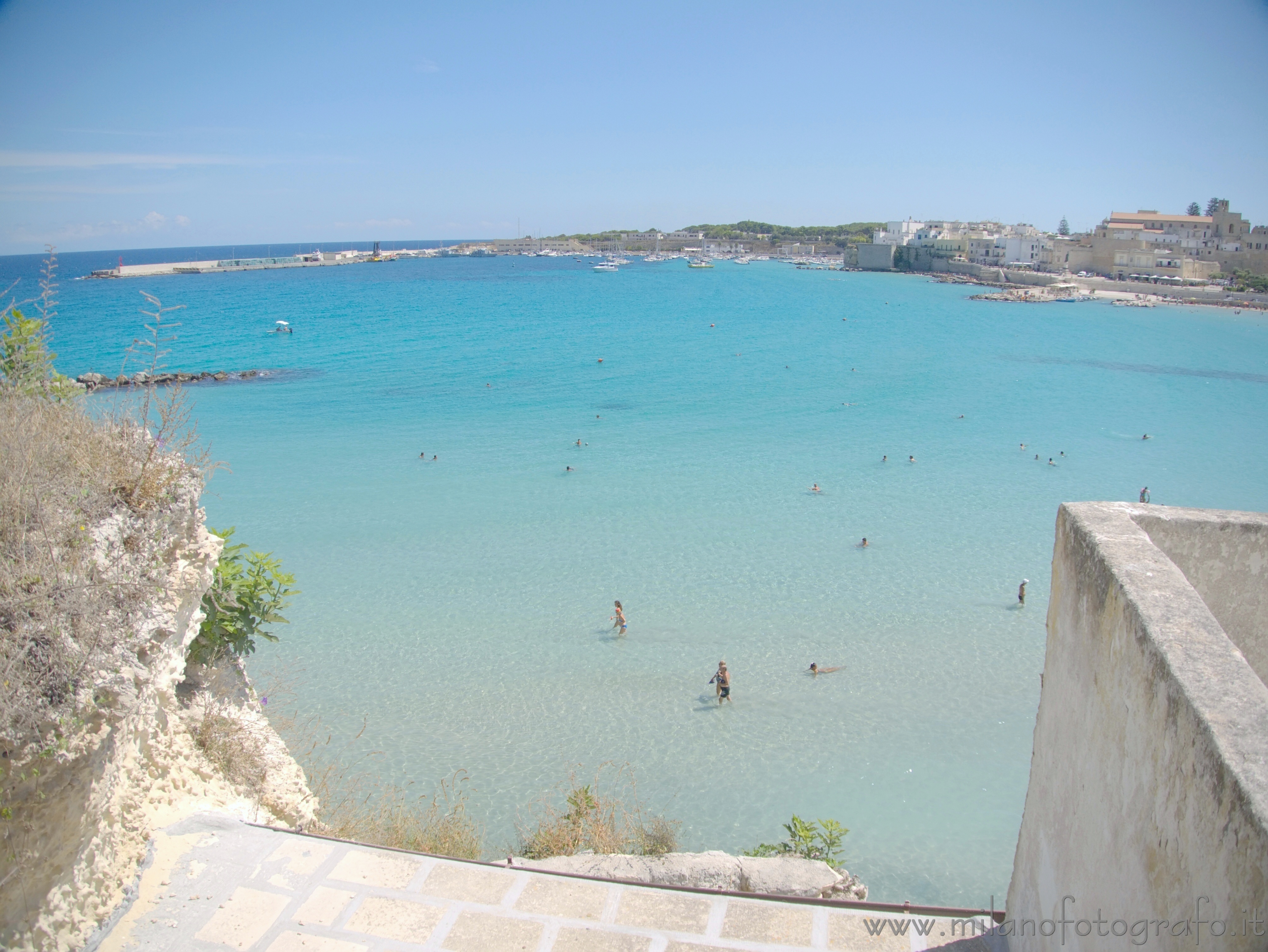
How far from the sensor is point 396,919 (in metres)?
5.00

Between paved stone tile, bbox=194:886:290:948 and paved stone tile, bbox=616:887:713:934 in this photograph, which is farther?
paved stone tile, bbox=616:887:713:934

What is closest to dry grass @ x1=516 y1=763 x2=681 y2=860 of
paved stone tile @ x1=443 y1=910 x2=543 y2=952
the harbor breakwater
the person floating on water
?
paved stone tile @ x1=443 y1=910 x2=543 y2=952

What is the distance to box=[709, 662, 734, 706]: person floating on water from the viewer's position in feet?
40.5

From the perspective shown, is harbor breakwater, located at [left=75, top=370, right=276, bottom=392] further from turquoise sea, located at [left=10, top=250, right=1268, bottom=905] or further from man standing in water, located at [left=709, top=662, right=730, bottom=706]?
man standing in water, located at [left=709, top=662, right=730, bottom=706]

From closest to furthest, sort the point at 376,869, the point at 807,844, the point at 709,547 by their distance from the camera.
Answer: the point at 376,869 < the point at 807,844 < the point at 709,547

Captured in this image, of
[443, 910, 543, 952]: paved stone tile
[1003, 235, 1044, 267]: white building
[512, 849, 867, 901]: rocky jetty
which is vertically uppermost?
[1003, 235, 1044, 267]: white building

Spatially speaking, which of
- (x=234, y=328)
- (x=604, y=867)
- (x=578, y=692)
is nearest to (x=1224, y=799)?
(x=604, y=867)

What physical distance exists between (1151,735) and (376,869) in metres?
4.88

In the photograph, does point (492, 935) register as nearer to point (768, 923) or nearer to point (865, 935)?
point (768, 923)

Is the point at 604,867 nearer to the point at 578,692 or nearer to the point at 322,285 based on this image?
the point at 578,692

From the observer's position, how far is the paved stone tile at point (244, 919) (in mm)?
4758

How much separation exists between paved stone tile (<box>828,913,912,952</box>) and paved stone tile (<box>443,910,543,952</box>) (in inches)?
74.6

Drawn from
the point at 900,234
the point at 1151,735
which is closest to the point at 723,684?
the point at 1151,735

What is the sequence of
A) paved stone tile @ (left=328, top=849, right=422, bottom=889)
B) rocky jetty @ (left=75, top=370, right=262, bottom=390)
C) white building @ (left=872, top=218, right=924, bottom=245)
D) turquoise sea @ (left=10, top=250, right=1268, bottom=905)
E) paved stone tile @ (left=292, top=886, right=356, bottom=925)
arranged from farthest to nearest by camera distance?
white building @ (left=872, top=218, right=924, bottom=245) < rocky jetty @ (left=75, top=370, right=262, bottom=390) < turquoise sea @ (left=10, top=250, right=1268, bottom=905) < paved stone tile @ (left=328, top=849, right=422, bottom=889) < paved stone tile @ (left=292, top=886, right=356, bottom=925)
